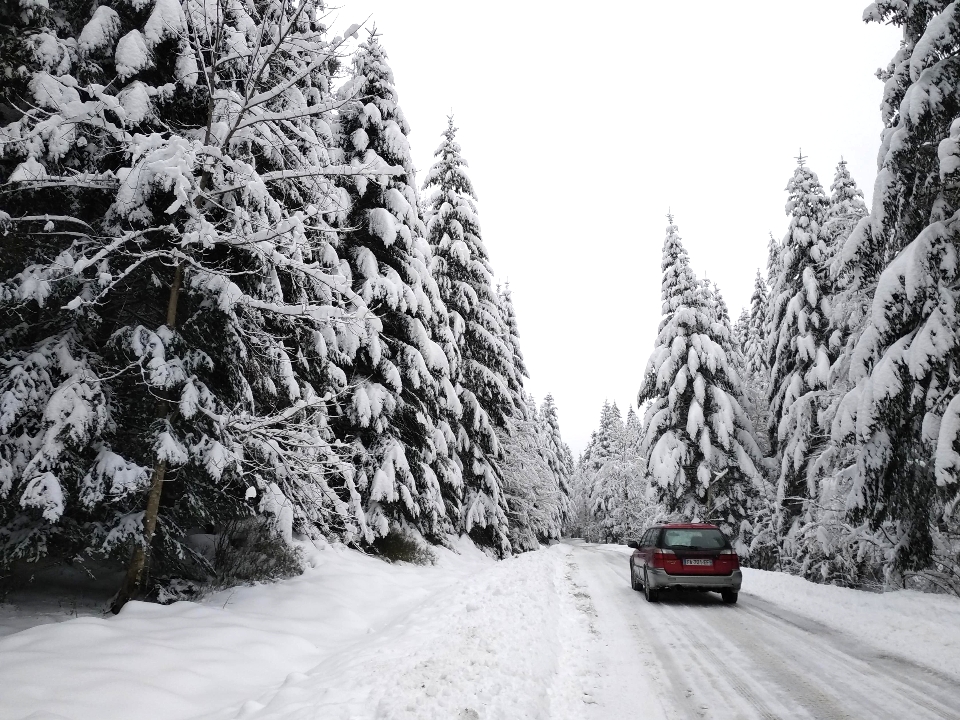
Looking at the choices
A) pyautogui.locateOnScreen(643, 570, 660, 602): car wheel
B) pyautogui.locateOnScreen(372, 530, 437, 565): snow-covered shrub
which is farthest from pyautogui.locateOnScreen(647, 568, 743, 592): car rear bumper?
pyautogui.locateOnScreen(372, 530, 437, 565): snow-covered shrub

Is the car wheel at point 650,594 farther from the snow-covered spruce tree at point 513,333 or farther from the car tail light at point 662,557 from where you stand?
the snow-covered spruce tree at point 513,333

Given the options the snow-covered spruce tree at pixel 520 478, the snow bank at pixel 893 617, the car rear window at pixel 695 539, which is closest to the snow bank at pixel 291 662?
the car rear window at pixel 695 539

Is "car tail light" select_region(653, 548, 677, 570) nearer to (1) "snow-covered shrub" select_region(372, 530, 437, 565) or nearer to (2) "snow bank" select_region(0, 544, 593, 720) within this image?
(2) "snow bank" select_region(0, 544, 593, 720)

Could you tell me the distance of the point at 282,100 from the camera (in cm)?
944

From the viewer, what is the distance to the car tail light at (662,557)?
11.2 metres

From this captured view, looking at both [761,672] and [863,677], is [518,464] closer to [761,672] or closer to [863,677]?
[761,672]

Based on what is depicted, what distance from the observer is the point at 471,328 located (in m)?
22.7

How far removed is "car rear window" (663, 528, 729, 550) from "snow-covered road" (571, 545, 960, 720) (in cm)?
162

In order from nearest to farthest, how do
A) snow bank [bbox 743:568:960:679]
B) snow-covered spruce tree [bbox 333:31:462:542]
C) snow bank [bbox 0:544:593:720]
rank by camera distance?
snow bank [bbox 0:544:593:720] < snow bank [bbox 743:568:960:679] < snow-covered spruce tree [bbox 333:31:462:542]

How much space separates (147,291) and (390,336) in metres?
7.78

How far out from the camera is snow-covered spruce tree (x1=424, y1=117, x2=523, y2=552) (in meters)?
21.5

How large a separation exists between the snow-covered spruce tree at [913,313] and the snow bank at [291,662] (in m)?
6.17

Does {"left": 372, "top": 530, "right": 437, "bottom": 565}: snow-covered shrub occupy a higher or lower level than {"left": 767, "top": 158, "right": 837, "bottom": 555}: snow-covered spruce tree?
lower

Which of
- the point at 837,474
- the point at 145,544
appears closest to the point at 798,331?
the point at 837,474
